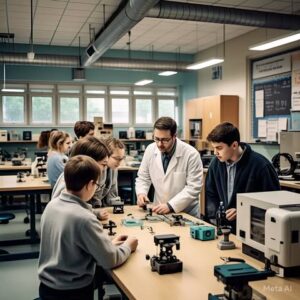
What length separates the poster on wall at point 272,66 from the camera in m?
6.87

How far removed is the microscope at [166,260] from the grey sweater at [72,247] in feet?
0.62

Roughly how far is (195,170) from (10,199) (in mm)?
5525

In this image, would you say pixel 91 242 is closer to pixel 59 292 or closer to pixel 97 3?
pixel 59 292

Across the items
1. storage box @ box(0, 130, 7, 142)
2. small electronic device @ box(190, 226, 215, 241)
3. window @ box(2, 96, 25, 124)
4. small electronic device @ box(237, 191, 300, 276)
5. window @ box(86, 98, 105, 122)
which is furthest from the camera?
window @ box(86, 98, 105, 122)

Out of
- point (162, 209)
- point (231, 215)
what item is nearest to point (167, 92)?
point (162, 209)

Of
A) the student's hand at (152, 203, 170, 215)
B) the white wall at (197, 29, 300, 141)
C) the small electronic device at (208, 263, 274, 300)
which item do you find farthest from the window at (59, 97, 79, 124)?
the small electronic device at (208, 263, 274, 300)

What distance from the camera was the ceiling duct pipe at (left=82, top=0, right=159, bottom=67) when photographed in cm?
457

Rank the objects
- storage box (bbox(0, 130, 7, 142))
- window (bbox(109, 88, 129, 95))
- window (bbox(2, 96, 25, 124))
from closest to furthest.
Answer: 1. storage box (bbox(0, 130, 7, 142))
2. window (bbox(2, 96, 25, 124))
3. window (bbox(109, 88, 129, 95))

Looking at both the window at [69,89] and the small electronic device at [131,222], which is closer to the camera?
the small electronic device at [131,222]

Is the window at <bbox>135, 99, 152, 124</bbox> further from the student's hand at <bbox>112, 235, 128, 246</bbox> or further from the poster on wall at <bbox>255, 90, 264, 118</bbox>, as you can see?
the student's hand at <bbox>112, 235, 128, 246</bbox>

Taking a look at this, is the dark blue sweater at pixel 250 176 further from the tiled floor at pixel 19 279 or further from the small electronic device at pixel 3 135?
the small electronic device at pixel 3 135

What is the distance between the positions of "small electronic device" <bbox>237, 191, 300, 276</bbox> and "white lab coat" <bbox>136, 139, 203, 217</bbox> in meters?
1.00

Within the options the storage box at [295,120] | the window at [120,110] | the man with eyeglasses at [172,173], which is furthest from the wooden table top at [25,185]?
the window at [120,110]

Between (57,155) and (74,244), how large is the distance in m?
2.81
